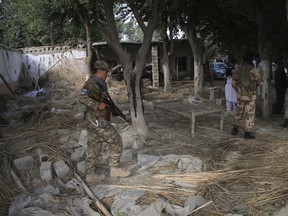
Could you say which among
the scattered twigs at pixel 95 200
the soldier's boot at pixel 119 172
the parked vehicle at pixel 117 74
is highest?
the parked vehicle at pixel 117 74

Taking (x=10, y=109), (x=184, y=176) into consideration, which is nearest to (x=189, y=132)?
(x=184, y=176)

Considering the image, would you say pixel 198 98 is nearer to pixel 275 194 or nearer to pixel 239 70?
pixel 239 70

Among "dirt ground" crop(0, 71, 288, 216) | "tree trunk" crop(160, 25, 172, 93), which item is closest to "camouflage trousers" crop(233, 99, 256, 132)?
"dirt ground" crop(0, 71, 288, 216)

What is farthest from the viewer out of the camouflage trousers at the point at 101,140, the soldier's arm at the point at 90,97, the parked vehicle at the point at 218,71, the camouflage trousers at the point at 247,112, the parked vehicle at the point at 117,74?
the parked vehicle at the point at 218,71

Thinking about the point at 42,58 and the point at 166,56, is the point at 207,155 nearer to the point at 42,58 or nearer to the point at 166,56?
the point at 166,56

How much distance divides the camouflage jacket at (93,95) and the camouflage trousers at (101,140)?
10 cm

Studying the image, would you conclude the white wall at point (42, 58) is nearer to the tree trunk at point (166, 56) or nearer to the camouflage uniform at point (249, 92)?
the tree trunk at point (166, 56)

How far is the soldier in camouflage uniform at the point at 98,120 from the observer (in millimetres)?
4496

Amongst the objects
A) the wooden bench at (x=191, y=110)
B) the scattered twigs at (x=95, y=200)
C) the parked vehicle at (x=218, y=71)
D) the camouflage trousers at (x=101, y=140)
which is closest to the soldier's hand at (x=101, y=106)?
the camouflage trousers at (x=101, y=140)

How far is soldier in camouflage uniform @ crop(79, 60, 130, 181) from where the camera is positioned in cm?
450

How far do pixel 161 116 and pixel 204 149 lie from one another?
3207 mm

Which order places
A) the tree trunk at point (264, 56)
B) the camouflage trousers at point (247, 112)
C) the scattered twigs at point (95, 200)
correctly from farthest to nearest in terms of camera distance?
the tree trunk at point (264, 56) < the camouflage trousers at point (247, 112) < the scattered twigs at point (95, 200)

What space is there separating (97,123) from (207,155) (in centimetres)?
196

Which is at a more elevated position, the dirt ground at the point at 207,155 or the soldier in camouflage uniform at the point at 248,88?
the soldier in camouflage uniform at the point at 248,88
